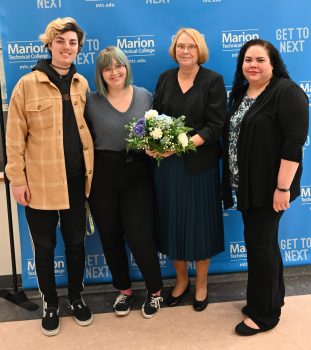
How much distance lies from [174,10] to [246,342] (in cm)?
218

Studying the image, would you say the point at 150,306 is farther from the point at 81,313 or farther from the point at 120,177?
the point at 120,177

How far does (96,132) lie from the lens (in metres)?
2.45

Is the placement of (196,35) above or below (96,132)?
above

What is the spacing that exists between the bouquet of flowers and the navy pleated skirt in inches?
10.6

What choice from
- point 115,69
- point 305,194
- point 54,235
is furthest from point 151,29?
point 305,194

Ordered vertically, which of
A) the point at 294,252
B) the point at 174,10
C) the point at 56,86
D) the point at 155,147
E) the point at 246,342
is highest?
the point at 174,10

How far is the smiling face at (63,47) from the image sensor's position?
90.9 inches

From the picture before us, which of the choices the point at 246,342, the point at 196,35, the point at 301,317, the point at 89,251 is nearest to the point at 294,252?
the point at 301,317

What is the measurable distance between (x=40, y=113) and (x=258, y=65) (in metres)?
1.22

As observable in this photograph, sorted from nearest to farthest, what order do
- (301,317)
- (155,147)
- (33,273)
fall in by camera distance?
(155,147)
(301,317)
(33,273)

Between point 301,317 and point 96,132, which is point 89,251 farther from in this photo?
point 301,317

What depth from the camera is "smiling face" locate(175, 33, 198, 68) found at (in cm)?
243

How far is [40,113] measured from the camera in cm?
232

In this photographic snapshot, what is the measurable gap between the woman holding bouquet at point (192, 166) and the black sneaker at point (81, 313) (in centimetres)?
63
